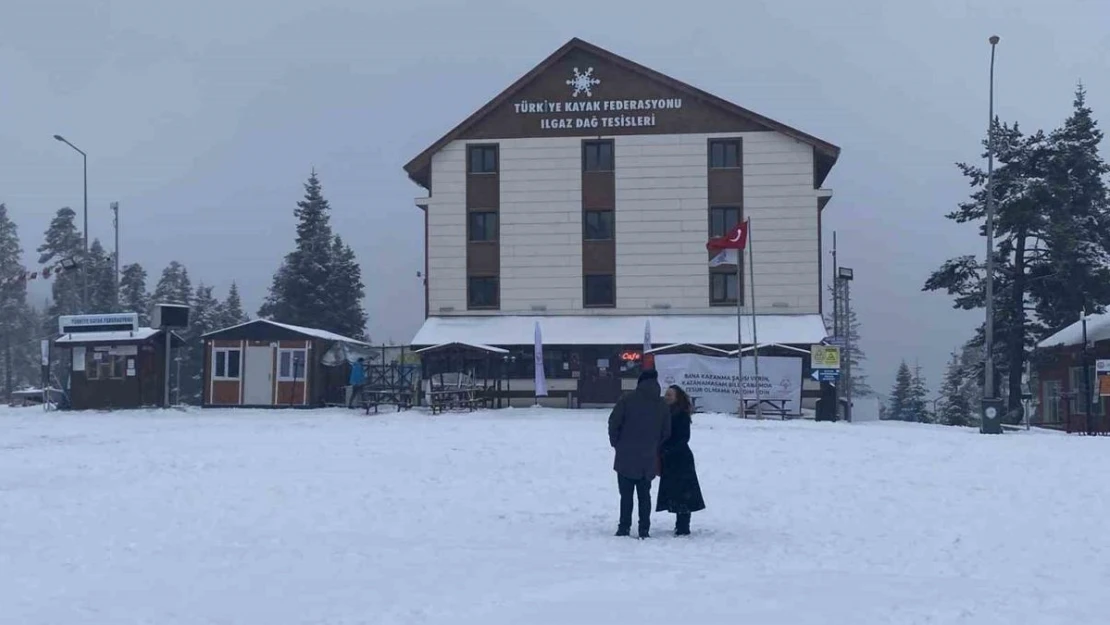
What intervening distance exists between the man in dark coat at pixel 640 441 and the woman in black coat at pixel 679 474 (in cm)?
23

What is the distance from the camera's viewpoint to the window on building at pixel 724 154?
48.6 metres

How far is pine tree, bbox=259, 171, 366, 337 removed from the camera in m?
77.7

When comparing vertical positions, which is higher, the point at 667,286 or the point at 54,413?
the point at 667,286

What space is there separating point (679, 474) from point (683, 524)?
1.77 feet

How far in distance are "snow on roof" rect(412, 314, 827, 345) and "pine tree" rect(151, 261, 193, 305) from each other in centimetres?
5599

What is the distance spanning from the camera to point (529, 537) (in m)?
12.9

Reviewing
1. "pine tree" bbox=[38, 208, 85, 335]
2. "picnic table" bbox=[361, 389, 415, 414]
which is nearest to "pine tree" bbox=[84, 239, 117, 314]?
"pine tree" bbox=[38, 208, 85, 335]

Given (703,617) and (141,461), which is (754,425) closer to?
(141,461)

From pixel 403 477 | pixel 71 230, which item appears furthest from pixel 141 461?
pixel 71 230

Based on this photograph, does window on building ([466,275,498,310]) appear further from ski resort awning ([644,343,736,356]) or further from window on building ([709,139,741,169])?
window on building ([709,139,741,169])

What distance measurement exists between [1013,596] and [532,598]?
378cm

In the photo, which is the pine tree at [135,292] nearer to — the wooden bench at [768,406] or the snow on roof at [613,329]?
the snow on roof at [613,329]

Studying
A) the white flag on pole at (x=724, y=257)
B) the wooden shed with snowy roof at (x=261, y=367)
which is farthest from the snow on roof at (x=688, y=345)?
the wooden shed with snowy roof at (x=261, y=367)

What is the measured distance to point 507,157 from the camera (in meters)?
49.3
